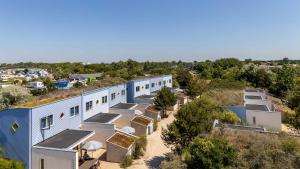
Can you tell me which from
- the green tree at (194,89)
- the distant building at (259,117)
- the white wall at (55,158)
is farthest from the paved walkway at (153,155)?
the green tree at (194,89)

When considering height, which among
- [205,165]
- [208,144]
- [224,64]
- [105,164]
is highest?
[224,64]

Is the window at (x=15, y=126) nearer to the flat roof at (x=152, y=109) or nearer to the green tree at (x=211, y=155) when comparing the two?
the green tree at (x=211, y=155)

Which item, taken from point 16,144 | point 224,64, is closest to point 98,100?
point 16,144

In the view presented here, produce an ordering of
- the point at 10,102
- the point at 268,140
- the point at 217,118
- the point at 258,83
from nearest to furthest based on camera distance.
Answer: the point at 268,140 < the point at 217,118 < the point at 10,102 < the point at 258,83

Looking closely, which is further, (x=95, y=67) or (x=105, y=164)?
(x=95, y=67)

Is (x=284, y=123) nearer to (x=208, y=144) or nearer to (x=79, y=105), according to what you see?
(x=208, y=144)

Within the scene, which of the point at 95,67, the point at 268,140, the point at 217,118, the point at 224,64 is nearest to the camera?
the point at 268,140
